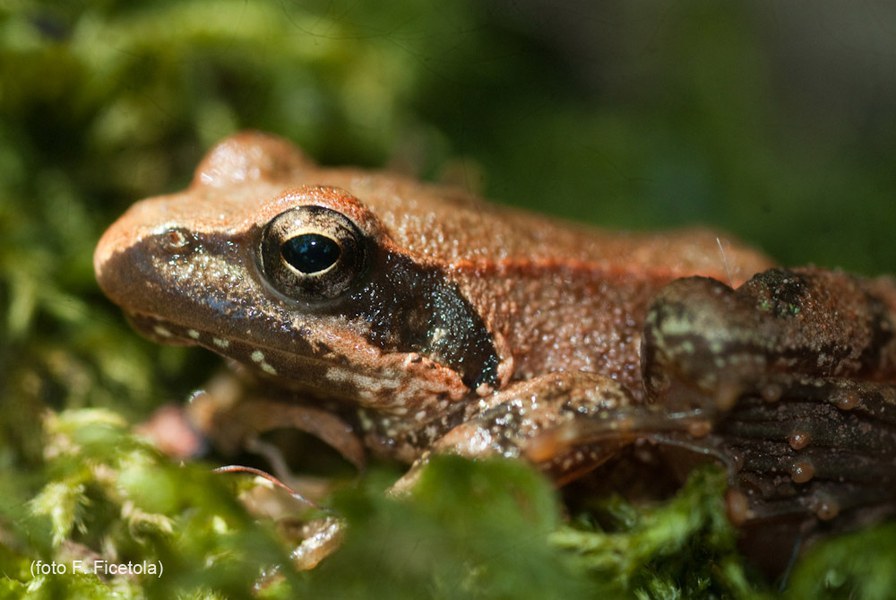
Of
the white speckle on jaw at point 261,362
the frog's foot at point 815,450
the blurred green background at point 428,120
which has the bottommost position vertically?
the frog's foot at point 815,450

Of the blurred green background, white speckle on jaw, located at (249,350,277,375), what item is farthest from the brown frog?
the blurred green background

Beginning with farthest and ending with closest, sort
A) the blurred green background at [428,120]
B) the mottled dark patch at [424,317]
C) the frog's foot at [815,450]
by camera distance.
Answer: the blurred green background at [428,120] < the mottled dark patch at [424,317] < the frog's foot at [815,450]

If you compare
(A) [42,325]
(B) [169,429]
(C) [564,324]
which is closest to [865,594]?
(C) [564,324]

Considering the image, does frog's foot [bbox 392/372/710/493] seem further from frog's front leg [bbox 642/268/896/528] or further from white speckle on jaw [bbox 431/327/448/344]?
white speckle on jaw [bbox 431/327/448/344]

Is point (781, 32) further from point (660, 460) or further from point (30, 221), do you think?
point (30, 221)

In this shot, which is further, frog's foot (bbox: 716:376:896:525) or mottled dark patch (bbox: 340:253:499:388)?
mottled dark patch (bbox: 340:253:499:388)

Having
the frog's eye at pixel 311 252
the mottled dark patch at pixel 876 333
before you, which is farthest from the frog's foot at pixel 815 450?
the frog's eye at pixel 311 252

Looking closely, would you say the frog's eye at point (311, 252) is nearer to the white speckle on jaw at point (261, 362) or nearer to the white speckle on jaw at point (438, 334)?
the white speckle on jaw at point (261, 362)
